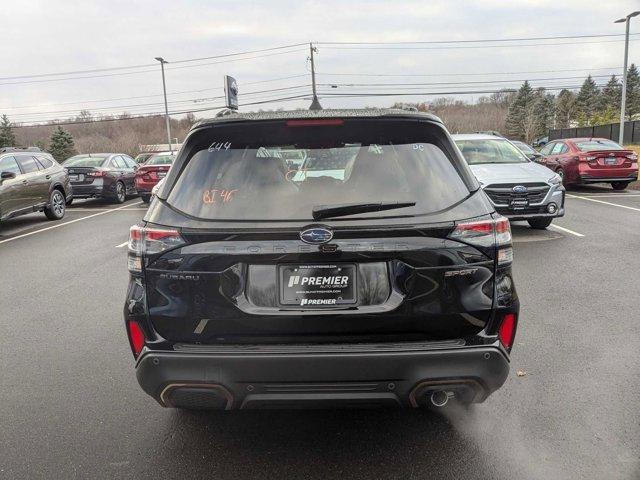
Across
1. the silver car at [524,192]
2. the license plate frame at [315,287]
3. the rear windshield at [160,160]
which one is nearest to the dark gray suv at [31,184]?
the rear windshield at [160,160]

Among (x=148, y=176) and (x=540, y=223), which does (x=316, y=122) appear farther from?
(x=148, y=176)

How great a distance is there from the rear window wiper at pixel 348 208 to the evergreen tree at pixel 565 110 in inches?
3492

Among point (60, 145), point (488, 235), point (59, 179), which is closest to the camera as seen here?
point (488, 235)

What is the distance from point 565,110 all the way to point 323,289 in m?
91.2

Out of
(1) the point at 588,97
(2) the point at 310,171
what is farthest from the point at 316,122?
(1) the point at 588,97

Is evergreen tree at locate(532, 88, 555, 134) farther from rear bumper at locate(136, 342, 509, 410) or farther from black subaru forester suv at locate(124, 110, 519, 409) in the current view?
rear bumper at locate(136, 342, 509, 410)

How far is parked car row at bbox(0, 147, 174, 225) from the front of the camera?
10914mm

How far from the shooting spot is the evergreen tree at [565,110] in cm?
8138

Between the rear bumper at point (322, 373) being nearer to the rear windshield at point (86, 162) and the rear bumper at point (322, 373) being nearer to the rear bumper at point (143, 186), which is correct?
the rear bumper at point (143, 186)

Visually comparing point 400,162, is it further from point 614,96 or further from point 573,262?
point 614,96

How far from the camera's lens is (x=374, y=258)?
235 cm

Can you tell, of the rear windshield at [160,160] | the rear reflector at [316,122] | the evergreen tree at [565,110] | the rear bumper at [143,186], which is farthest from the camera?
the evergreen tree at [565,110]

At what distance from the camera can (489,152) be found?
1045 cm

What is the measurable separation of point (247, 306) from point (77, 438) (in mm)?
1517
